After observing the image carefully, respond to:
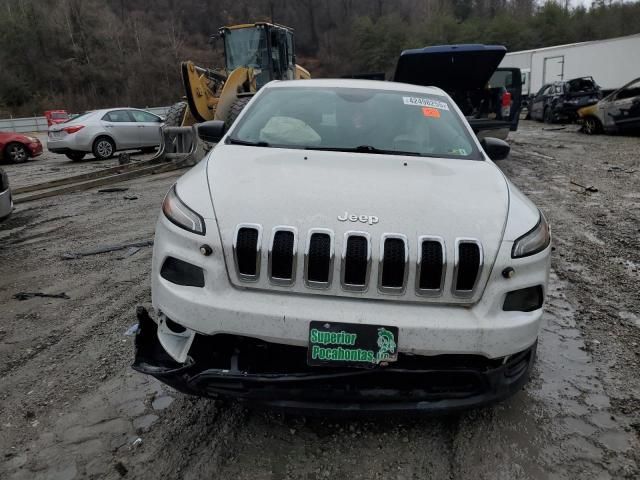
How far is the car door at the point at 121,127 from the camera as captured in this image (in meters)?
13.5

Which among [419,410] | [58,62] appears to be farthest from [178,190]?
[58,62]

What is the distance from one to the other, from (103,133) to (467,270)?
13.5 meters

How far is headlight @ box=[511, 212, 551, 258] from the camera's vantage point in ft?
7.14

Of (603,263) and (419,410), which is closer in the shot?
(419,410)

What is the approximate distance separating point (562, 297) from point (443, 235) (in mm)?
2318

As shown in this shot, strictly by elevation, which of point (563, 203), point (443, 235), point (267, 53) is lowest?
point (563, 203)

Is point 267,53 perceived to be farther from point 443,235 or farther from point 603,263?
point 443,235

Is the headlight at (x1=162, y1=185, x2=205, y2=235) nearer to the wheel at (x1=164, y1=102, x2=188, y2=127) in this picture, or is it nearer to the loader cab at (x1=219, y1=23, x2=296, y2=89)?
the wheel at (x1=164, y1=102, x2=188, y2=127)

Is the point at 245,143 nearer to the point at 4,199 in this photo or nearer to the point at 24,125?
the point at 4,199

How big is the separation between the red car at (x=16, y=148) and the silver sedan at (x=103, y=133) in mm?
1622

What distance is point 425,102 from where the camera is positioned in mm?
3691

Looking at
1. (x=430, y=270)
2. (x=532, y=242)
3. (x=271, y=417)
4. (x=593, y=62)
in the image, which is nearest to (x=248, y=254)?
(x=430, y=270)

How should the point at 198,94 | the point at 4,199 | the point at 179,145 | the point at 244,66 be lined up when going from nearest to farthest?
the point at 4,199 < the point at 198,94 < the point at 179,145 < the point at 244,66

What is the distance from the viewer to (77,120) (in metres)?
13.4
